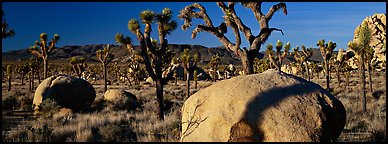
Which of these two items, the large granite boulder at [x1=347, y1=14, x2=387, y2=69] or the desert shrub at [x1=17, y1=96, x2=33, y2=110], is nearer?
the desert shrub at [x1=17, y1=96, x2=33, y2=110]

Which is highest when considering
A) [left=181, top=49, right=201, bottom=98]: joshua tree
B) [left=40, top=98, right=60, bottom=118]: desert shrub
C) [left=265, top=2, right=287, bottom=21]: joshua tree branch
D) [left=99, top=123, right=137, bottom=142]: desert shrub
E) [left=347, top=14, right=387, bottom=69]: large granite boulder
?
[left=347, top=14, right=387, bottom=69]: large granite boulder

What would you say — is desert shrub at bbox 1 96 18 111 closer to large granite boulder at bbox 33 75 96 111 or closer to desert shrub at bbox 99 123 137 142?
large granite boulder at bbox 33 75 96 111

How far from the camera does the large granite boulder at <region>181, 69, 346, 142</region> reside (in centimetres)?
566

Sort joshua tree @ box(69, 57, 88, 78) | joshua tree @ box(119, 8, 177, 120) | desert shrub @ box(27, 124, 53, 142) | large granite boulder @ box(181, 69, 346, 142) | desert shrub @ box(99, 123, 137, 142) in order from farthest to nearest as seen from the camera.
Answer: joshua tree @ box(69, 57, 88, 78)
joshua tree @ box(119, 8, 177, 120)
desert shrub @ box(99, 123, 137, 142)
desert shrub @ box(27, 124, 53, 142)
large granite boulder @ box(181, 69, 346, 142)

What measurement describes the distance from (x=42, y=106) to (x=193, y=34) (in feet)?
25.7

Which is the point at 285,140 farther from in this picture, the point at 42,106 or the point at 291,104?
the point at 42,106

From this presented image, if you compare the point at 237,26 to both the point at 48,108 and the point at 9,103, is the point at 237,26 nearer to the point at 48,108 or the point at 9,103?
the point at 48,108

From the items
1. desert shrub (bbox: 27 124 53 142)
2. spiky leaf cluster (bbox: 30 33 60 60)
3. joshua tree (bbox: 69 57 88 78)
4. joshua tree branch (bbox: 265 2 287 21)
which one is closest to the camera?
desert shrub (bbox: 27 124 53 142)

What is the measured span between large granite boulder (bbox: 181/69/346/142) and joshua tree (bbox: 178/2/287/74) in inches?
173

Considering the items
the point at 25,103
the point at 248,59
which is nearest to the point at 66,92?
the point at 25,103

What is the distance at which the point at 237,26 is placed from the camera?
11.5 metres

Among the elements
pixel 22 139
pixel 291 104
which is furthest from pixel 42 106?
pixel 291 104

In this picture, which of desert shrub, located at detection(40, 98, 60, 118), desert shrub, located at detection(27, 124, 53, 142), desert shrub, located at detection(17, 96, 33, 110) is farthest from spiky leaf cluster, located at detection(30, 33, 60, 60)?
desert shrub, located at detection(27, 124, 53, 142)

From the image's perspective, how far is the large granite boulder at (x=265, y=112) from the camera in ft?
18.6
